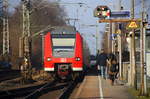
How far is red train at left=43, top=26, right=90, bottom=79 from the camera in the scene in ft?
88.6

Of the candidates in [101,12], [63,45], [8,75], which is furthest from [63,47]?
[8,75]

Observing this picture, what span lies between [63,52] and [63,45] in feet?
1.44

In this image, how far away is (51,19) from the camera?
81812 millimetres

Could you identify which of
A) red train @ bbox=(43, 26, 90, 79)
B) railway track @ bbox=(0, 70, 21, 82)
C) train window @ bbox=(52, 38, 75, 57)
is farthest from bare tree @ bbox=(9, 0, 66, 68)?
train window @ bbox=(52, 38, 75, 57)

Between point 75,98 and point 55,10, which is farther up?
point 55,10

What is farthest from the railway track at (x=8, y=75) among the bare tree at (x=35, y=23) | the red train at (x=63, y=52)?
the bare tree at (x=35, y=23)

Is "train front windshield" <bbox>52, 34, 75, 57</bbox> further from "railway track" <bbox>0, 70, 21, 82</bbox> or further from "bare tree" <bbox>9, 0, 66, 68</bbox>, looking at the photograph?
"bare tree" <bbox>9, 0, 66, 68</bbox>

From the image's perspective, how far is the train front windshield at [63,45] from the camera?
27.0 meters

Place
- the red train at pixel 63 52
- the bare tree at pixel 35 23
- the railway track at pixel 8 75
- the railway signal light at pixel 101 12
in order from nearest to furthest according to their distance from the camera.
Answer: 1. the railway signal light at pixel 101 12
2. the red train at pixel 63 52
3. the railway track at pixel 8 75
4. the bare tree at pixel 35 23

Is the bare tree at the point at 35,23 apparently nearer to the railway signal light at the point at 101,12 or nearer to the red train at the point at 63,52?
the red train at the point at 63,52

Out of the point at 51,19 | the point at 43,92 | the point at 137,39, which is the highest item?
the point at 51,19

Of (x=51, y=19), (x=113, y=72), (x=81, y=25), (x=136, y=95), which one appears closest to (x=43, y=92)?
(x=113, y=72)

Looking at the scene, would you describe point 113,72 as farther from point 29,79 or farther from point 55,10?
point 55,10

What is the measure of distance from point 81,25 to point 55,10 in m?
28.4
